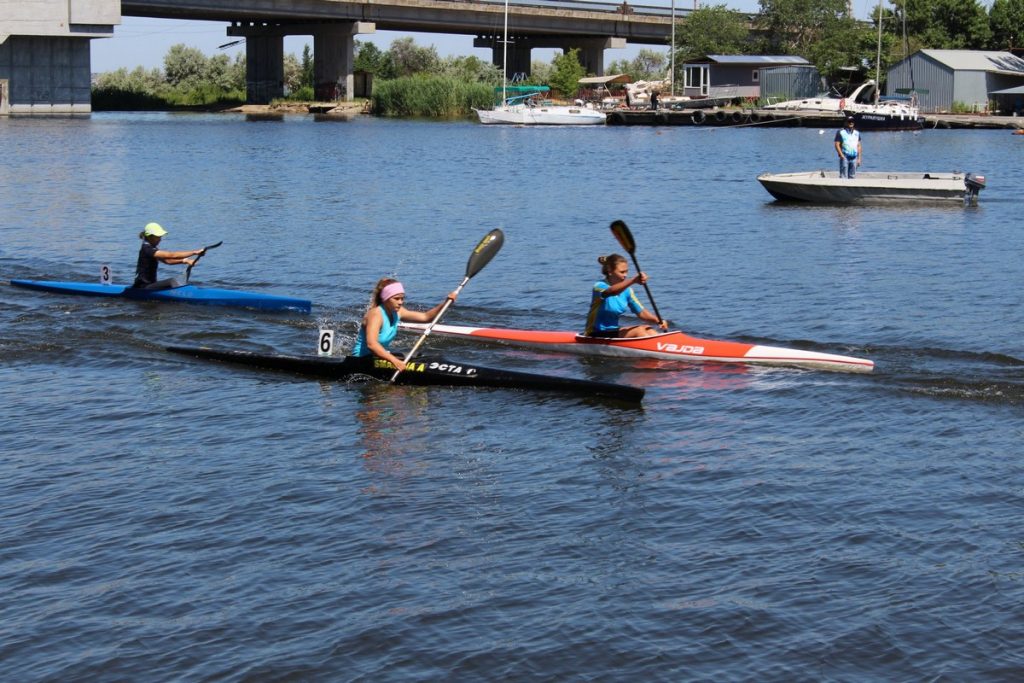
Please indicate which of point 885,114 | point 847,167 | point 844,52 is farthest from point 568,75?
point 847,167

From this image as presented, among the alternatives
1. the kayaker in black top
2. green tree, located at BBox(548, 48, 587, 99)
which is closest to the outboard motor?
the kayaker in black top

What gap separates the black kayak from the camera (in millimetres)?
15008

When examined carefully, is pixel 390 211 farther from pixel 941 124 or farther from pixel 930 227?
pixel 941 124

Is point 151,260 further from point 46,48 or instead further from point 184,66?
point 184,66

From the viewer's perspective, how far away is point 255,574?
9938mm

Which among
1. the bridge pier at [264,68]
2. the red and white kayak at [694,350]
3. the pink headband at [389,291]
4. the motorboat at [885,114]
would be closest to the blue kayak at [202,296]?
the red and white kayak at [694,350]

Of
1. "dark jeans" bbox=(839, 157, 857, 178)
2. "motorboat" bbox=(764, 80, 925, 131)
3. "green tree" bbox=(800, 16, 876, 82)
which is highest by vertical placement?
"green tree" bbox=(800, 16, 876, 82)

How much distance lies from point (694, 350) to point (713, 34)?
96.5m

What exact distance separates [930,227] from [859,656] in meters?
25.3

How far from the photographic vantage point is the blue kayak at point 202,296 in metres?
20.9

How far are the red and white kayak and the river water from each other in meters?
0.24

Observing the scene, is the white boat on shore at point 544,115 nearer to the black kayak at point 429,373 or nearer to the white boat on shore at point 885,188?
the white boat on shore at point 885,188

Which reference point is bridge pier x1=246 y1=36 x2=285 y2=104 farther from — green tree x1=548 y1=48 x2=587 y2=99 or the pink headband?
the pink headband

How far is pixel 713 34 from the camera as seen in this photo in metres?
109
